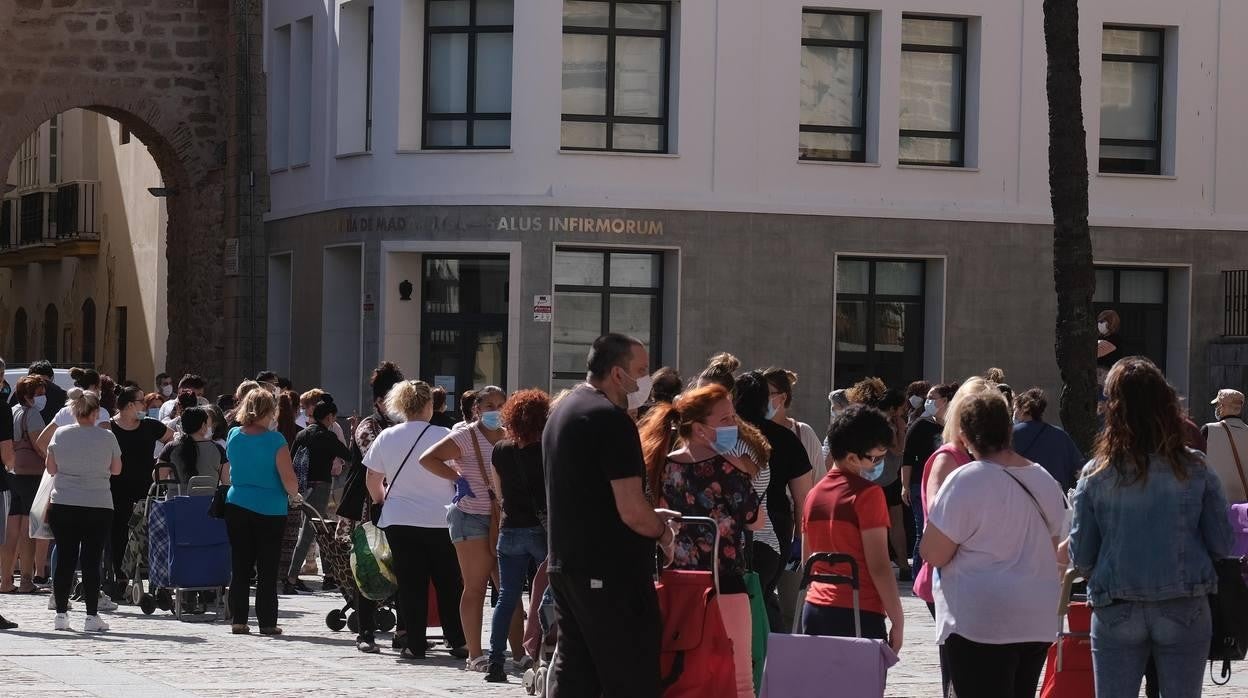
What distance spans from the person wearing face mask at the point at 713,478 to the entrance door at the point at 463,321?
18069mm

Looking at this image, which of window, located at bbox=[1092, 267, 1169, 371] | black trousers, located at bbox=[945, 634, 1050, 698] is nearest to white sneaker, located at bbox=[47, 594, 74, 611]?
black trousers, located at bbox=[945, 634, 1050, 698]

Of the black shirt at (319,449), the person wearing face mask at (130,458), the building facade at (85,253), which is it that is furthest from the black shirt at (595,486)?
the building facade at (85,253)

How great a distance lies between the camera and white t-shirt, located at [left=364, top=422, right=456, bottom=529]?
1352 cm

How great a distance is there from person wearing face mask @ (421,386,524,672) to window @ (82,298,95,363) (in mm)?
34469

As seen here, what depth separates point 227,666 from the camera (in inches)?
518

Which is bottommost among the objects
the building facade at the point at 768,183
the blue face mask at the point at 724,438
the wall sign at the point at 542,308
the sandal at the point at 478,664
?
the sandal at the point at 478,664

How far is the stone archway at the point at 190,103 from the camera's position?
32.5 m

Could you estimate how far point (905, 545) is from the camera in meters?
20.0

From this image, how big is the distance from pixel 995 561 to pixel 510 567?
15.8 feet

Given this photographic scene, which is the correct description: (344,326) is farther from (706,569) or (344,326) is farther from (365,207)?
(706,569)

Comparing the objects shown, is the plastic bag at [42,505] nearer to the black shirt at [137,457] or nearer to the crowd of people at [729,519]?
the black shirt at [137,457]

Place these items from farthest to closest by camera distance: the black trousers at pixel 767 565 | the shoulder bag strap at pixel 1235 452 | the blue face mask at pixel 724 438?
the shoulder bag strap at pixel 1235 452, the black trousers at pixel 767 565, the blue face mask at pixel 724 438

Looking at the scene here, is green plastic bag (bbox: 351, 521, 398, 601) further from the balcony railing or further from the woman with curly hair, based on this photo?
the balcony railing

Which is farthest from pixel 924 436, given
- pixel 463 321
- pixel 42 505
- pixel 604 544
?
pixel 463 321
